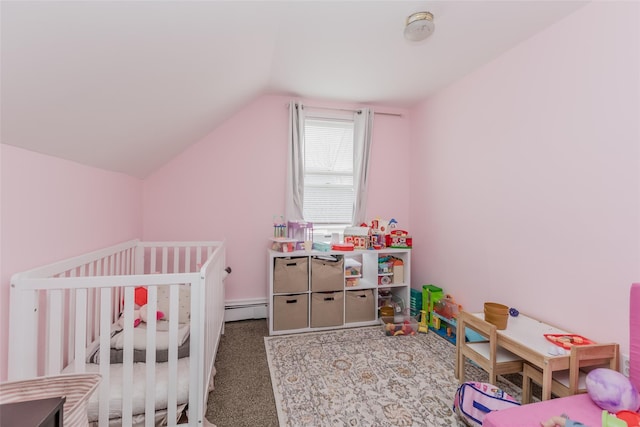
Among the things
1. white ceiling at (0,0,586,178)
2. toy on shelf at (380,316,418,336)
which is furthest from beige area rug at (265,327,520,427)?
white ceiling at (0,0,586,178)

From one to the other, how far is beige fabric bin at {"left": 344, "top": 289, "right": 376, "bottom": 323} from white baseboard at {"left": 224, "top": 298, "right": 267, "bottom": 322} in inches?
34.5

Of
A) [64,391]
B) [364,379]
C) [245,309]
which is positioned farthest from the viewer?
[245,309]

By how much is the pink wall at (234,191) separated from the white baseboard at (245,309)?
0.05 metres

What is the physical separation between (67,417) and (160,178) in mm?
2296

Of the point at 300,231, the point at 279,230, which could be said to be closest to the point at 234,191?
the point at 279,230

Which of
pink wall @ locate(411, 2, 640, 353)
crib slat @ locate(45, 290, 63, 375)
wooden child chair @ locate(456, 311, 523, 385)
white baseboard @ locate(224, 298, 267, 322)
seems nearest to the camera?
crib slat @ locate(45, 290, 63, 375)

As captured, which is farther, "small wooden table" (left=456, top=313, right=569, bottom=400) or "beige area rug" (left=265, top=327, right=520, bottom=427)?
"beige area rug" (left=265, top=327, right=520, bottom=427)

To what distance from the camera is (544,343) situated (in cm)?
153

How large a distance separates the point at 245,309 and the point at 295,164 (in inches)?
61.9

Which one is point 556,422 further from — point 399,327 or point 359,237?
point 359,237

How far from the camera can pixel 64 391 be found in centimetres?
84

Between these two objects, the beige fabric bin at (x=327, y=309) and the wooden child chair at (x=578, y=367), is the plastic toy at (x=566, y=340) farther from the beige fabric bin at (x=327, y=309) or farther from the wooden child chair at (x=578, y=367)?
the beige fabric bin at (x=327, y=309)

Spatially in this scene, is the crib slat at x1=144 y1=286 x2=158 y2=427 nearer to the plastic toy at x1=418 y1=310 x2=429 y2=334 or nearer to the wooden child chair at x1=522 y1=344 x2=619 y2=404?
the wooden child chair at x1=522 y1=344 x2=619 y2=404

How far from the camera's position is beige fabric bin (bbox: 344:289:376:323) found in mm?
2742
